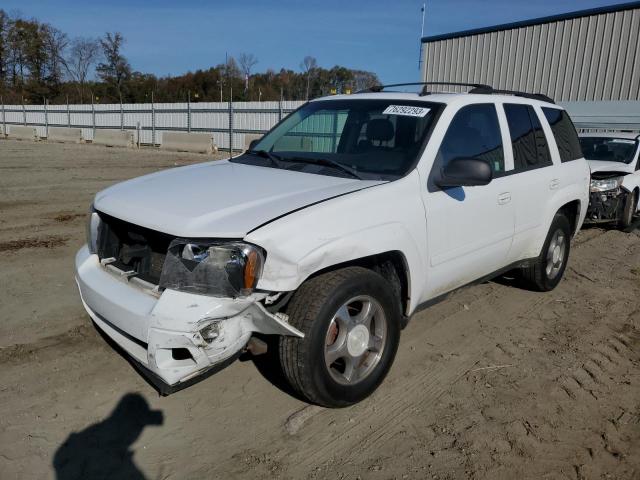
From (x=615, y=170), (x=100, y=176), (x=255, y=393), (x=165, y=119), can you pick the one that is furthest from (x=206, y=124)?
(x=255, y=393)

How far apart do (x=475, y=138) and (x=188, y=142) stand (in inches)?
909

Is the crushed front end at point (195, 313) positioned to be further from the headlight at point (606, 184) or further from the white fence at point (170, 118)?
the white fence at point (170, 118)

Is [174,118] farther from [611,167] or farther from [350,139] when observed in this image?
[350,139]

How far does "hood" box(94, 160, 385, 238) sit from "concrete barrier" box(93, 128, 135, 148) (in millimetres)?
A: 26863

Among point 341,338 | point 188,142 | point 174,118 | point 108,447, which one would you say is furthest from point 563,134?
point 174,118

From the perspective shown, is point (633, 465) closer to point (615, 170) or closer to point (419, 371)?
point (419, 371)

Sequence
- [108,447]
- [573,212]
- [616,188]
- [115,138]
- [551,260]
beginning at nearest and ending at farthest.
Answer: [108,447]
[551,260]
[573,212]
[616,188]
[115,138]

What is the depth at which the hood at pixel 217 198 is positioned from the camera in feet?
8.78

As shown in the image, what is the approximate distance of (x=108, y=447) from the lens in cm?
269

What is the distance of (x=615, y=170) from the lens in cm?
855

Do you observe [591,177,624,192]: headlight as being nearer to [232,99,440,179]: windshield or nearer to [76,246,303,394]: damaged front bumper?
[232,99,440,179]: windshield

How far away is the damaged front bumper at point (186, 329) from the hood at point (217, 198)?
350mm

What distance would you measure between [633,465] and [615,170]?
7.08 meters

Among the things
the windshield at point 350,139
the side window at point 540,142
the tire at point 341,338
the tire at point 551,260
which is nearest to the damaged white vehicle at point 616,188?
the tire at point 551,260
